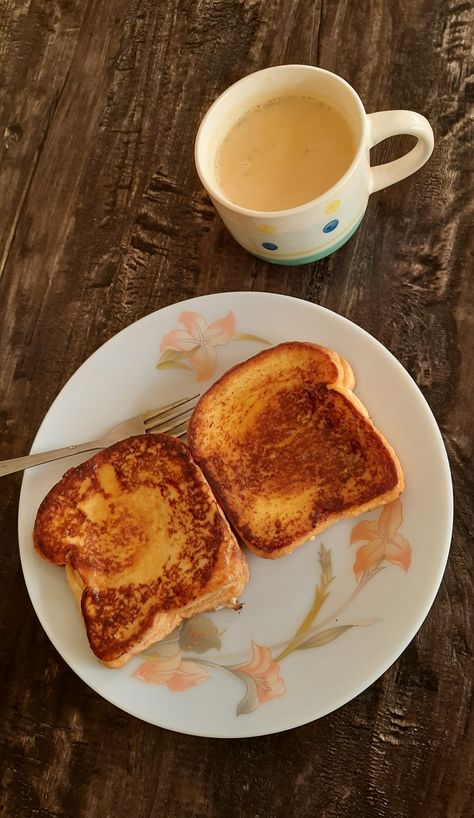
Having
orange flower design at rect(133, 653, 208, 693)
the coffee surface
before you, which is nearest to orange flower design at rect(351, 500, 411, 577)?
orange flower design at rect(133, 653, 208, 693)

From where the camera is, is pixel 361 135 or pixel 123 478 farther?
pixel 123 478

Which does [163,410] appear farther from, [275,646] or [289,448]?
[275,646]

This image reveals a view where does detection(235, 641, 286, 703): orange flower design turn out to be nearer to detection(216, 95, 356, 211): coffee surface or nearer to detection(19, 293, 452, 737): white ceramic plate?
detection(19, 293, 452, 737): white ceramic plate

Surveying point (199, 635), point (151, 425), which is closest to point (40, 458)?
point (151, 425)

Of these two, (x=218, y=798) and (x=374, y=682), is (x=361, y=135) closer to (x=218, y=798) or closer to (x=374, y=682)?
(x=374, y=682)

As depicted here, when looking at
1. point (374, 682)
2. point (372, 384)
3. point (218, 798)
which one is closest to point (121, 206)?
point (372, 384)
